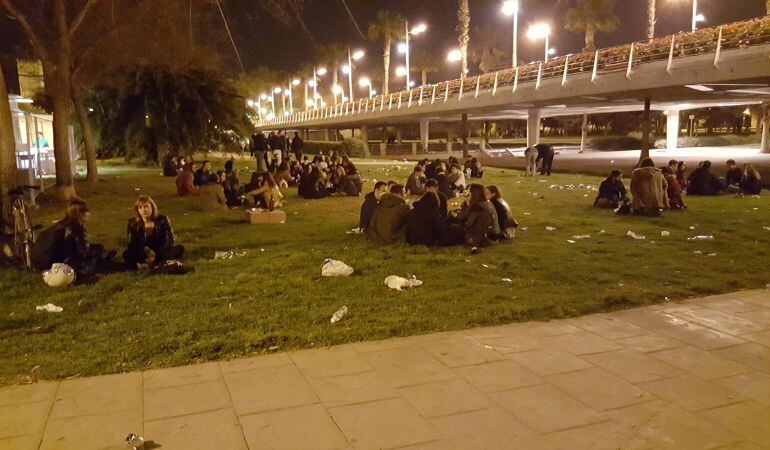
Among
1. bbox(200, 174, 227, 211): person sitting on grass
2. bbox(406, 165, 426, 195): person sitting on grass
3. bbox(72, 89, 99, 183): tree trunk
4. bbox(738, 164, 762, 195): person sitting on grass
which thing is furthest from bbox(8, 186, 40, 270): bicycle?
bbox(738, 164, 762, 195): person sitting on grass

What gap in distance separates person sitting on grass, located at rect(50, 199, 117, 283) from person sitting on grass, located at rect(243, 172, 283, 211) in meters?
5.75

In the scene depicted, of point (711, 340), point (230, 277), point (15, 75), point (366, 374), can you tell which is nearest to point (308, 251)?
point (230, 277)

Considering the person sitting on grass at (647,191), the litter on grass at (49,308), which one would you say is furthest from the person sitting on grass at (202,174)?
the person sitting on grass at (647,191)

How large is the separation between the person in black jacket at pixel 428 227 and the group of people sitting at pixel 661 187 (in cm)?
495

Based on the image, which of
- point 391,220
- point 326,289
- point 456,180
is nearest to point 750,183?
point 456,180

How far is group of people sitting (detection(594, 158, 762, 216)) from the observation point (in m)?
12.6

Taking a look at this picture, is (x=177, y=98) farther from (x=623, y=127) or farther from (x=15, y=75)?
(x=623, y=127)

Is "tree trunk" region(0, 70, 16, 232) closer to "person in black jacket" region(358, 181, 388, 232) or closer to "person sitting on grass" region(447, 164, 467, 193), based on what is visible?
"person in black jacket" region(358, 181, 388, 232)

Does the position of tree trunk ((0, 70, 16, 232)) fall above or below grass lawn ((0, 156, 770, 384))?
above

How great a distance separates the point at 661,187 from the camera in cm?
1287

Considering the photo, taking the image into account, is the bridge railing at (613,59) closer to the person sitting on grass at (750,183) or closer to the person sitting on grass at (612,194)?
the person sitting on grass at (750,183)

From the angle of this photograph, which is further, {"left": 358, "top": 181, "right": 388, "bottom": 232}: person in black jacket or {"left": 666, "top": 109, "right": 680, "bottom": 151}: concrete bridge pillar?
{"left": 666, "top": 109, "right": 680, "bottom": 151}: concrete bridge pillar

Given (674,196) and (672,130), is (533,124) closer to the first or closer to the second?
(672,130)

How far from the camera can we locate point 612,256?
9211 mm
